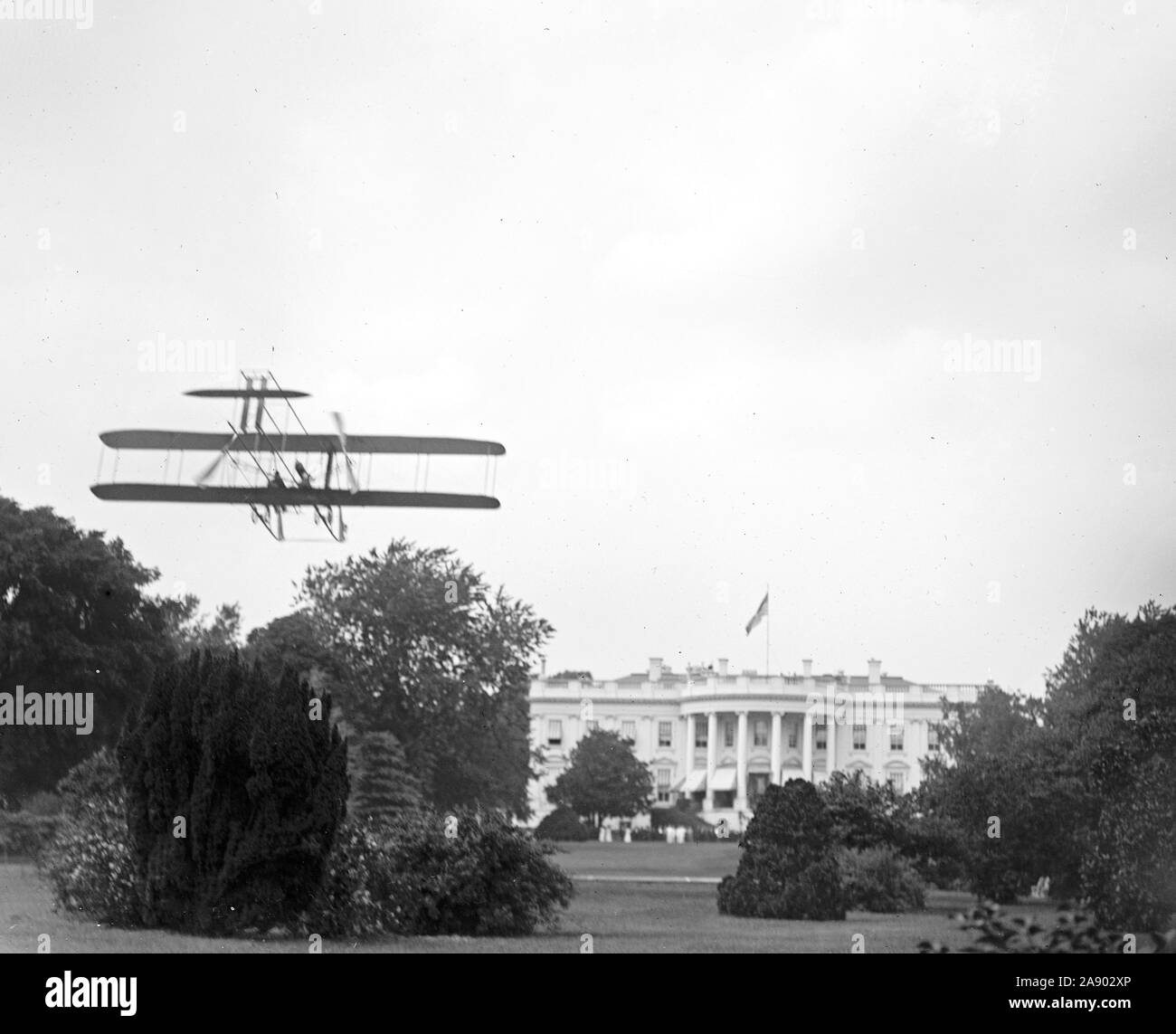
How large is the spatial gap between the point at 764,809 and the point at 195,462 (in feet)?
32.3

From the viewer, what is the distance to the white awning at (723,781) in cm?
2044

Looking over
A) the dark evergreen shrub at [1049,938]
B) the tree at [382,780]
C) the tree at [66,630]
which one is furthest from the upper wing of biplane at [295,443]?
the dark evergreen shrub at [1049,938]

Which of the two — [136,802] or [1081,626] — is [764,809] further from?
[136,802]

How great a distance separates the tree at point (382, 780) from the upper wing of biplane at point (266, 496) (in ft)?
10.1

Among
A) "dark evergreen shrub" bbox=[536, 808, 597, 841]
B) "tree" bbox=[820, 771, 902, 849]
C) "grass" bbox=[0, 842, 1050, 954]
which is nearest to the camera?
"grass" bbox=[0, 842, 1050, 954]

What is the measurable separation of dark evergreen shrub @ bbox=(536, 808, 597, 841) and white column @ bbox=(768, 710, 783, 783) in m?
2.72

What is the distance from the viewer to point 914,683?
1655cm

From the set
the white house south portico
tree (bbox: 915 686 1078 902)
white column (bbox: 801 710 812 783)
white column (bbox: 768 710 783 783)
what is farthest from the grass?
white column (bbox: 801 710 812 783)

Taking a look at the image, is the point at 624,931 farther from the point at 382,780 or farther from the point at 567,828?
the point at 567,828

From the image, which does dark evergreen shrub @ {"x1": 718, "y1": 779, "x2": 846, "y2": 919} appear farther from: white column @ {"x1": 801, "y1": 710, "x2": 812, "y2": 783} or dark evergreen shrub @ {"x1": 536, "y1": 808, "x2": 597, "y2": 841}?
dark evergreen shrub @ {"x1": 536, "y1": 808, "x2": 597, "y2": 841}

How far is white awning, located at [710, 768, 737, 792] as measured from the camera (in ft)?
67.1
